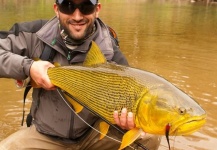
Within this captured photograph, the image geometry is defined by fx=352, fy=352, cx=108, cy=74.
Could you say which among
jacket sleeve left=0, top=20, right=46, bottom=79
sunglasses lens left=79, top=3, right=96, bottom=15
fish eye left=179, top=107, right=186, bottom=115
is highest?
sunglasses lens left=79, top=3, right=96, bottom=15

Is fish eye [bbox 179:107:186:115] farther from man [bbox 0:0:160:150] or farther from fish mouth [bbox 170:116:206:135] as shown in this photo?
man [bbox 0:0:160:150]

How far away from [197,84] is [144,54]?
3.22 m

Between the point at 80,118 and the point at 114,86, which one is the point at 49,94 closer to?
the point at 80,118

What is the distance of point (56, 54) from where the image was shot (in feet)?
11.5

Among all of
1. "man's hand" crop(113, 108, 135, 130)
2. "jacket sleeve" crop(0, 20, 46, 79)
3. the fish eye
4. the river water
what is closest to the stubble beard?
"jacket sleeve" crop(0, 20, 46, 79)

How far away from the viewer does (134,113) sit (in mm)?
2594

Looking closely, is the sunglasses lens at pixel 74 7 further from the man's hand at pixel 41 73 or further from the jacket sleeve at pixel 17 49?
the man's hand at pixel 41 73

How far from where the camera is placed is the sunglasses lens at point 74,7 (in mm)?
3342

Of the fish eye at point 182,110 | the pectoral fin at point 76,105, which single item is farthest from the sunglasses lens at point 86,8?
the fish eye at point 182,110

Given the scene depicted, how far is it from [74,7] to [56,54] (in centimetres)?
50

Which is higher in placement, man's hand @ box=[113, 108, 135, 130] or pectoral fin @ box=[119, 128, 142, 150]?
man's hand @ box=[113, 108, 135, 130]

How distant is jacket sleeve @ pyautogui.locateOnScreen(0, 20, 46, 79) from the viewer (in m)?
3.16

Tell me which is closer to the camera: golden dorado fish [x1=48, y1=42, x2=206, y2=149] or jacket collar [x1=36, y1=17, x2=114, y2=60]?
golden dorado fish [x1=48, y1=42, x2=206, y2=149]

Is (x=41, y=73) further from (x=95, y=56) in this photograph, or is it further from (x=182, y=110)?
(x=182, y=110)
